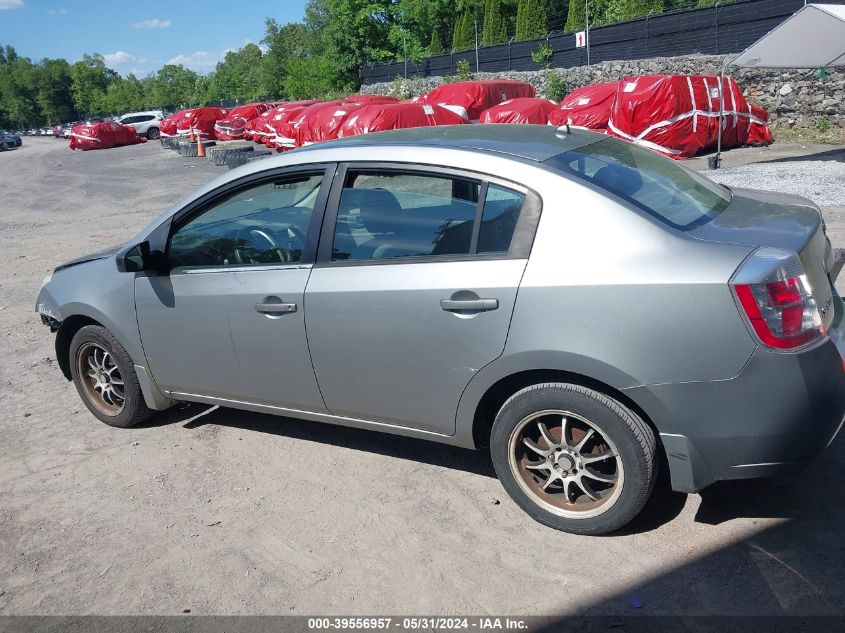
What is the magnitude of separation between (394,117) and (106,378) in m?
17.8

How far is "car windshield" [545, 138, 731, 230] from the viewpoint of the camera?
Result: 3.27 metres

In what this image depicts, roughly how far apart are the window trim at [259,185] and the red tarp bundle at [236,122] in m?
36.5

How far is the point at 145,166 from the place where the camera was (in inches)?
1204

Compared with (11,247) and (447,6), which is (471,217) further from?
(447,6)

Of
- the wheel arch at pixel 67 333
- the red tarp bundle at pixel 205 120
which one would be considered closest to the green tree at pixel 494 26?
the red tarp bundle at pixel 205 120

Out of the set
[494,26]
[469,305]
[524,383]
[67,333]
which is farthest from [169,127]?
[524,383]

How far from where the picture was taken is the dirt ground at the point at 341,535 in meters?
3.01

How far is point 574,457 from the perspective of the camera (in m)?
3.25

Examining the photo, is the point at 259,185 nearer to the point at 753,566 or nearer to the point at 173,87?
the point at 753,566

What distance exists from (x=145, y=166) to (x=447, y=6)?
34.8 m

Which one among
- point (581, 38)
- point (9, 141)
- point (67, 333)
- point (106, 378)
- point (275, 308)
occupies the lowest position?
point (9, 141)

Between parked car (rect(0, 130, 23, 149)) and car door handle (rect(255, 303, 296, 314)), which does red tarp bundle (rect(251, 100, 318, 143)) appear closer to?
car door handle (rect(255, 303, 296, 314))

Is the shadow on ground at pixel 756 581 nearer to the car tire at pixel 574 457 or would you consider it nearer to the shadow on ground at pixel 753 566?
the shadow on ground at pixel 753 566

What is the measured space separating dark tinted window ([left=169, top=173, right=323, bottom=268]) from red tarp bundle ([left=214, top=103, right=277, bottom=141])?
36558mm
